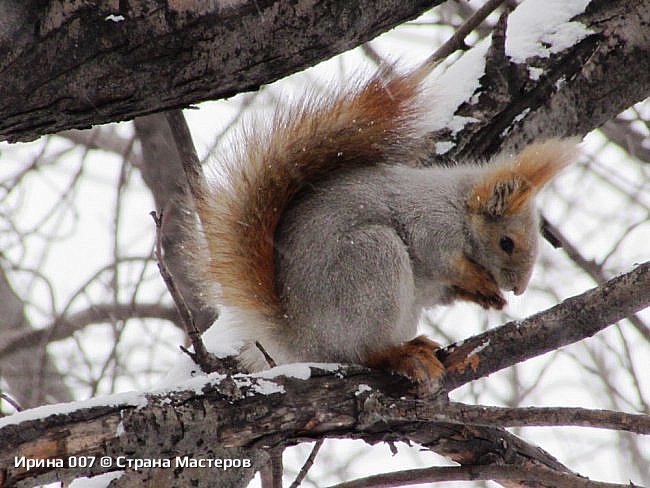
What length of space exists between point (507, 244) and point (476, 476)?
2.56 feet

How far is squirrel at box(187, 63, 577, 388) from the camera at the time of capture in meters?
1.90

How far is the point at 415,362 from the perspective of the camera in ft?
6.01

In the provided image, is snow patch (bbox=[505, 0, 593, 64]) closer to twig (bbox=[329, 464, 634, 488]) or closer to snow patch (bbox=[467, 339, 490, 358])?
snow patch (bbox=[467, 339, 490, 358])

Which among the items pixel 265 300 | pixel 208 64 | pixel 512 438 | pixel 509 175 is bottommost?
pixel 512 438

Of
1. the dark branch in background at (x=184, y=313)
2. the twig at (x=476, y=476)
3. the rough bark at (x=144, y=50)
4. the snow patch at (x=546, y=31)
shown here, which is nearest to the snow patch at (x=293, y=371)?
the dark branch in background at (x=184, y=313)

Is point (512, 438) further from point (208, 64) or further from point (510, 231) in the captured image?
point (208, 64)

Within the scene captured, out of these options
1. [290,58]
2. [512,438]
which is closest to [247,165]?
[290,58]

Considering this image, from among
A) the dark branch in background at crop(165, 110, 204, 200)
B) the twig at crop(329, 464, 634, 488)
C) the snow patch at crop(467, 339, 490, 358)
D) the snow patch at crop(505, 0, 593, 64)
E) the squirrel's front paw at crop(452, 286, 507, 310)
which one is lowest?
the twig at crop(329, 464, 634, 488)

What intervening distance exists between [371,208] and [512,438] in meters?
0.66

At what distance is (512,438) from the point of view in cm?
180

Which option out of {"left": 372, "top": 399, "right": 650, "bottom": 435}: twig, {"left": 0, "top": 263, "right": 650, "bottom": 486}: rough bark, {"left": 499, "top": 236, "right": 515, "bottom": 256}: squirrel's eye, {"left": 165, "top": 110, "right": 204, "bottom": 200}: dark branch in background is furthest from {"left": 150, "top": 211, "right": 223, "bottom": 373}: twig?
{"left": 499, "top": 236, "right": 515, "bottom": 256}: squirrel's eye

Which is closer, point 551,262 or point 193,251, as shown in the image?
point 193,251

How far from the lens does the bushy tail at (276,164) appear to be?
2.00m

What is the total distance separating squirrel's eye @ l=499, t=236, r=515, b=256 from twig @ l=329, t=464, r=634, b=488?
71cm
